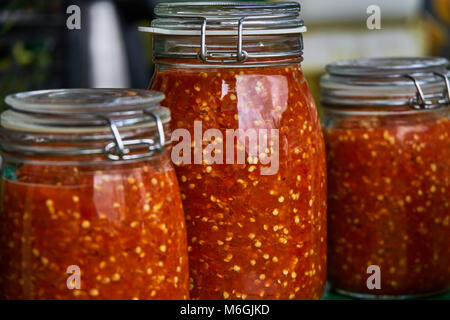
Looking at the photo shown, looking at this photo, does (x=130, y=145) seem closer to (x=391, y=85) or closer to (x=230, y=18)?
(x=230, y=18)

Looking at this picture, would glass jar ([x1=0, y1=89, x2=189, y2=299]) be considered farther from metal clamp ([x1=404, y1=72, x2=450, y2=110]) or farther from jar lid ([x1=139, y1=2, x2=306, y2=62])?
metal clamp ([x1=404, y1=72, x2=450, y2=110])

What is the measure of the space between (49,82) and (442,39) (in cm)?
249

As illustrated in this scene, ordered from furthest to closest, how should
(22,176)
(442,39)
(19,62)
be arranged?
(442,39) < (19,62) < (22,176)

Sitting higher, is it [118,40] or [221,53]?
[221,53]

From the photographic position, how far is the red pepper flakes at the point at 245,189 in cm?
81

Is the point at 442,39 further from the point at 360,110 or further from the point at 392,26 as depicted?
the point at 360,110

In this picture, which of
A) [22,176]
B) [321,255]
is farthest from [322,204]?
[22,176]

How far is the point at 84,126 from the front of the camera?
2.18 ft

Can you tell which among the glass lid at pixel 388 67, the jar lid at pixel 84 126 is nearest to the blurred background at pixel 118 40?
the glass lid at pixel 388 67

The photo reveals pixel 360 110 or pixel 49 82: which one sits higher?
pixel 360 110

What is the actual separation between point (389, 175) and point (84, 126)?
0.45 m

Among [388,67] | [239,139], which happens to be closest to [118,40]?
[388,67]

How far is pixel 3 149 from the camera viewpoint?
71cm

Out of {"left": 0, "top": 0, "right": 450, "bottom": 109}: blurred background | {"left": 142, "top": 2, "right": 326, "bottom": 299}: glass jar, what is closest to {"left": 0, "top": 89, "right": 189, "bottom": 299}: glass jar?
{"left": 142, "top": 2, "right": 326, "bottom": 299}: glass jar
